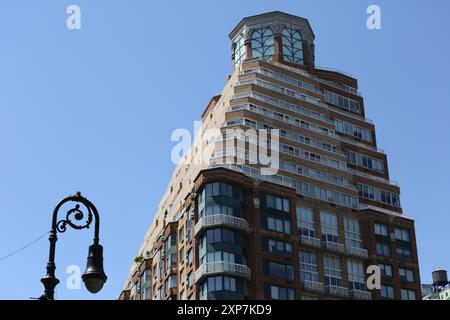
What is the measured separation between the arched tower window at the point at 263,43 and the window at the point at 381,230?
30.7m

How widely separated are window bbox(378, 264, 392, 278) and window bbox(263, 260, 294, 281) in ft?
51.9

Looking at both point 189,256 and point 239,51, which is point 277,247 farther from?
point 239,51

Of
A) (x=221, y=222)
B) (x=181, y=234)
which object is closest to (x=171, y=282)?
(x=181, y=234)

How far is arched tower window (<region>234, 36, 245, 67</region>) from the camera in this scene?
416 ft

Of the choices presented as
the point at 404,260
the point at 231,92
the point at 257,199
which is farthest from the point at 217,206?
the point at 404,260

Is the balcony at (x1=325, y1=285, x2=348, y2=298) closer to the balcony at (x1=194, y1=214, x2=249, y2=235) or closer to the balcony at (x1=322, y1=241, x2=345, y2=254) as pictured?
the balcony at (x1=322, y1=241, x2=345, y2=254)

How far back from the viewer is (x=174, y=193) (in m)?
125

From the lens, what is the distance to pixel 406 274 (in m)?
108

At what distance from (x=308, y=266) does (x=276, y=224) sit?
678cm

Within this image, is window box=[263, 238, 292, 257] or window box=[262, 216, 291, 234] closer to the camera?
window box=[263, 238, 292, 257]

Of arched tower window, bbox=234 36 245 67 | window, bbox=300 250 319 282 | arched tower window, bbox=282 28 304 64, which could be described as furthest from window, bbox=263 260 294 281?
arched tower window, bbox=234 36 245 67

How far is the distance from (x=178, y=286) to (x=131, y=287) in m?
33.1

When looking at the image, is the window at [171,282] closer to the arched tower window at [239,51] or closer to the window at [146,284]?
the window at [146,284]
